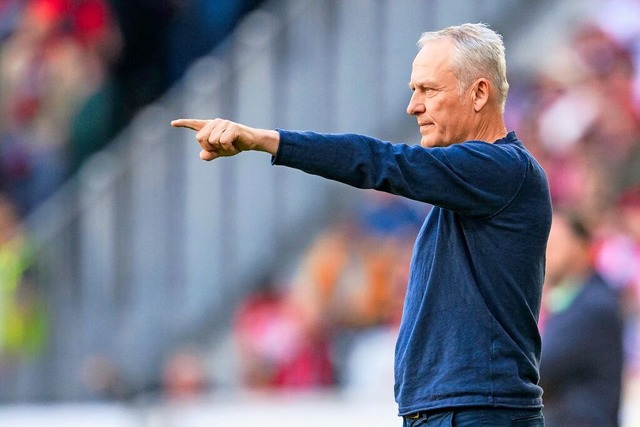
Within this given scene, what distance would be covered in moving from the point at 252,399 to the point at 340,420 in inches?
25.2

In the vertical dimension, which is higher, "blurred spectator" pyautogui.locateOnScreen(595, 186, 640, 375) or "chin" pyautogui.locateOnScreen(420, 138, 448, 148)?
"blurred spectator" pyautogui.locateOnScreen(595, 186, 640, 375)

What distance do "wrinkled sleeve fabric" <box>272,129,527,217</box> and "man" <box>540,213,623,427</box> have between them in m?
1.83

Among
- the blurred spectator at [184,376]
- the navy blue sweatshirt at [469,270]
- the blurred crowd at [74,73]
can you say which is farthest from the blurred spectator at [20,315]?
the navy blue sweatshirt at [469,270]

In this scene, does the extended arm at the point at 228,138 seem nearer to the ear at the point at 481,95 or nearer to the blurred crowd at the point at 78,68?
the ear at the point at 481,95

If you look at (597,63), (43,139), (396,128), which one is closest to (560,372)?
(597,63)

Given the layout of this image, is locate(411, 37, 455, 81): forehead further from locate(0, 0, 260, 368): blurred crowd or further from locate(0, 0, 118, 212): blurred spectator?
locate(0, 0, 118, 212): blurred spectator

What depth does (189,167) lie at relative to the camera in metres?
10.4

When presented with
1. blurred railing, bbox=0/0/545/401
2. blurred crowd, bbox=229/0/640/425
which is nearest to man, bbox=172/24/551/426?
blurred crowd, bbox=229/0/640/425

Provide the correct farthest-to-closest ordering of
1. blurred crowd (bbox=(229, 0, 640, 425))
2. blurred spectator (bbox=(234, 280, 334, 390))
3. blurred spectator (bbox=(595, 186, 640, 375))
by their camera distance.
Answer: blurred spectator (bbox=(234, 280, 334, 390)) → blurred crowd (bbox=(229, 0, 640, 425)) → blurred spectator (bbox=(595, 186, 640, 375))

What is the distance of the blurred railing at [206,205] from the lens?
10.2 meters

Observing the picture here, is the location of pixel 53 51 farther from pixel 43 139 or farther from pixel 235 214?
pixel 235 214

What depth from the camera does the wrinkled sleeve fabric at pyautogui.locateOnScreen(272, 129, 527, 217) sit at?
3.63 meters

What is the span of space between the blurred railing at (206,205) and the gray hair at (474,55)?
620cm

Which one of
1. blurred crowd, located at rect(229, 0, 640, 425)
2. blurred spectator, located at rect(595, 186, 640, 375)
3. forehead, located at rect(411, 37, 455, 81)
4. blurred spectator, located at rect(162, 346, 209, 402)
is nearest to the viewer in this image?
forehead, located at rect(411, 37, 455, 81)
